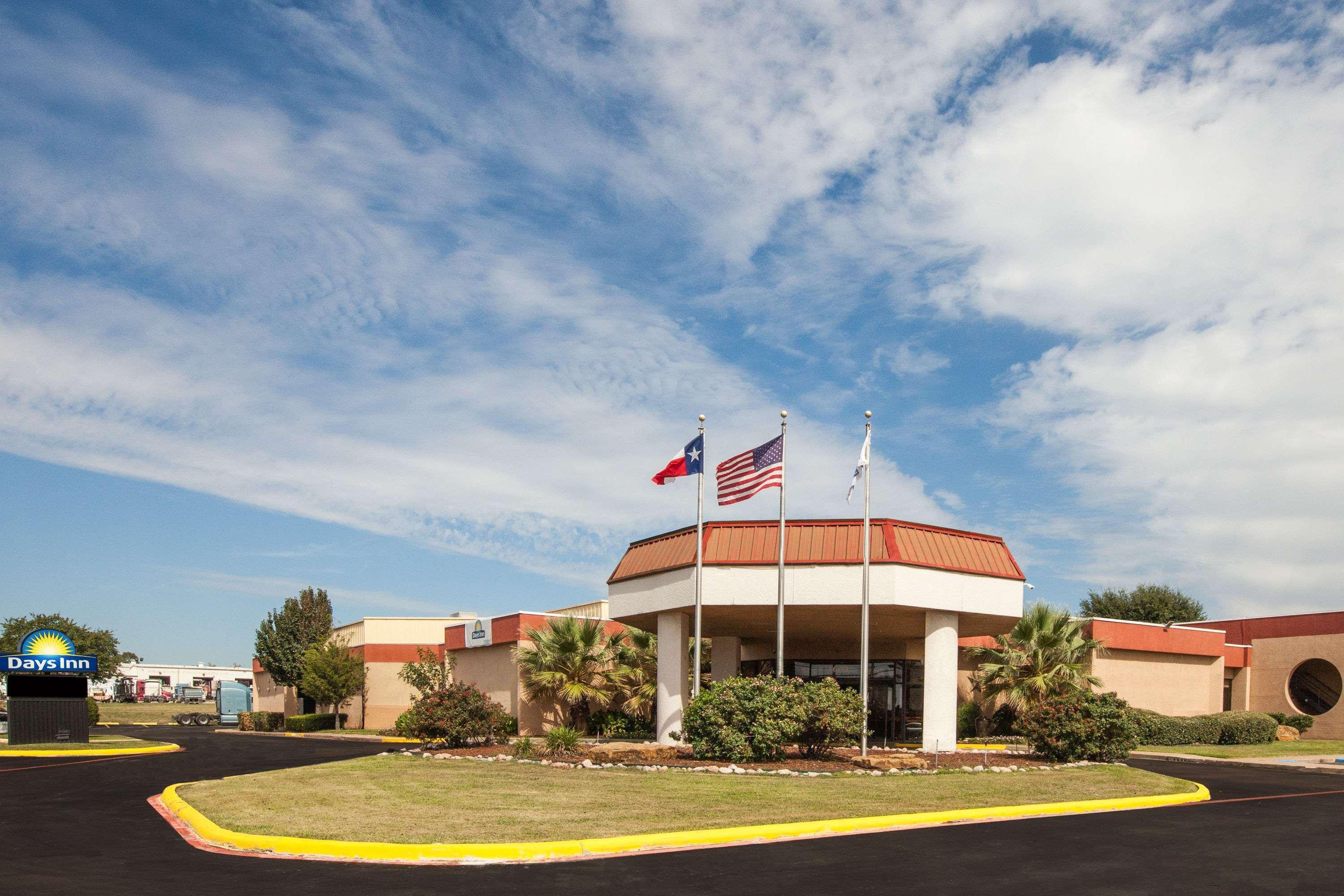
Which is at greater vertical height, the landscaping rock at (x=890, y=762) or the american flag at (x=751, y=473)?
the american flag at (x=751, y=473)

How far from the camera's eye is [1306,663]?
4544cm

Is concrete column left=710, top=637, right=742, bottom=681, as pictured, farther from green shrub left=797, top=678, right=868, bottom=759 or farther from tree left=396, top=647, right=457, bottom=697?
green shrub left=797, top=678, right=868, bottom=759

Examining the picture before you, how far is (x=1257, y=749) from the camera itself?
35.8m

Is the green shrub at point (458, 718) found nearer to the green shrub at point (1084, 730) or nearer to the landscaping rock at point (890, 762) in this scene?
the landscaping rock at point (890, 762)

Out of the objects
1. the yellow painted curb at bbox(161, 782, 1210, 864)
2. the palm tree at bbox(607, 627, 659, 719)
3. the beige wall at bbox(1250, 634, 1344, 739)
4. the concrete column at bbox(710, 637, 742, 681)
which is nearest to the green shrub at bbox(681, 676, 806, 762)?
the yellow painted curb at bbox(161, 782, 1210, 864)

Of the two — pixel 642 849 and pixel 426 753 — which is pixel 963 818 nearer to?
pixel 642 849

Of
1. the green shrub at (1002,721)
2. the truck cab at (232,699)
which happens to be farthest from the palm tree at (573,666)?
the truck cab at (232,699)

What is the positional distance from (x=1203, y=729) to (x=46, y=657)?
1626 inches

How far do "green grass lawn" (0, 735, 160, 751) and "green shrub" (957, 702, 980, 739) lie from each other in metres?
29.0

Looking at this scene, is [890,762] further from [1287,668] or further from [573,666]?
[1287,668]

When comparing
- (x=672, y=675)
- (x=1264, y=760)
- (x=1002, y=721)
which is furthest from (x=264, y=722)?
(x=1264, y=760)

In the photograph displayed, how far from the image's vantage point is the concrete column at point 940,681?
90.1ft

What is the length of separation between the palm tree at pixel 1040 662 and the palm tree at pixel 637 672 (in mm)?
11749

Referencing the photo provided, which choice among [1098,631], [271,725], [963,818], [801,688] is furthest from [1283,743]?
[271,725]
